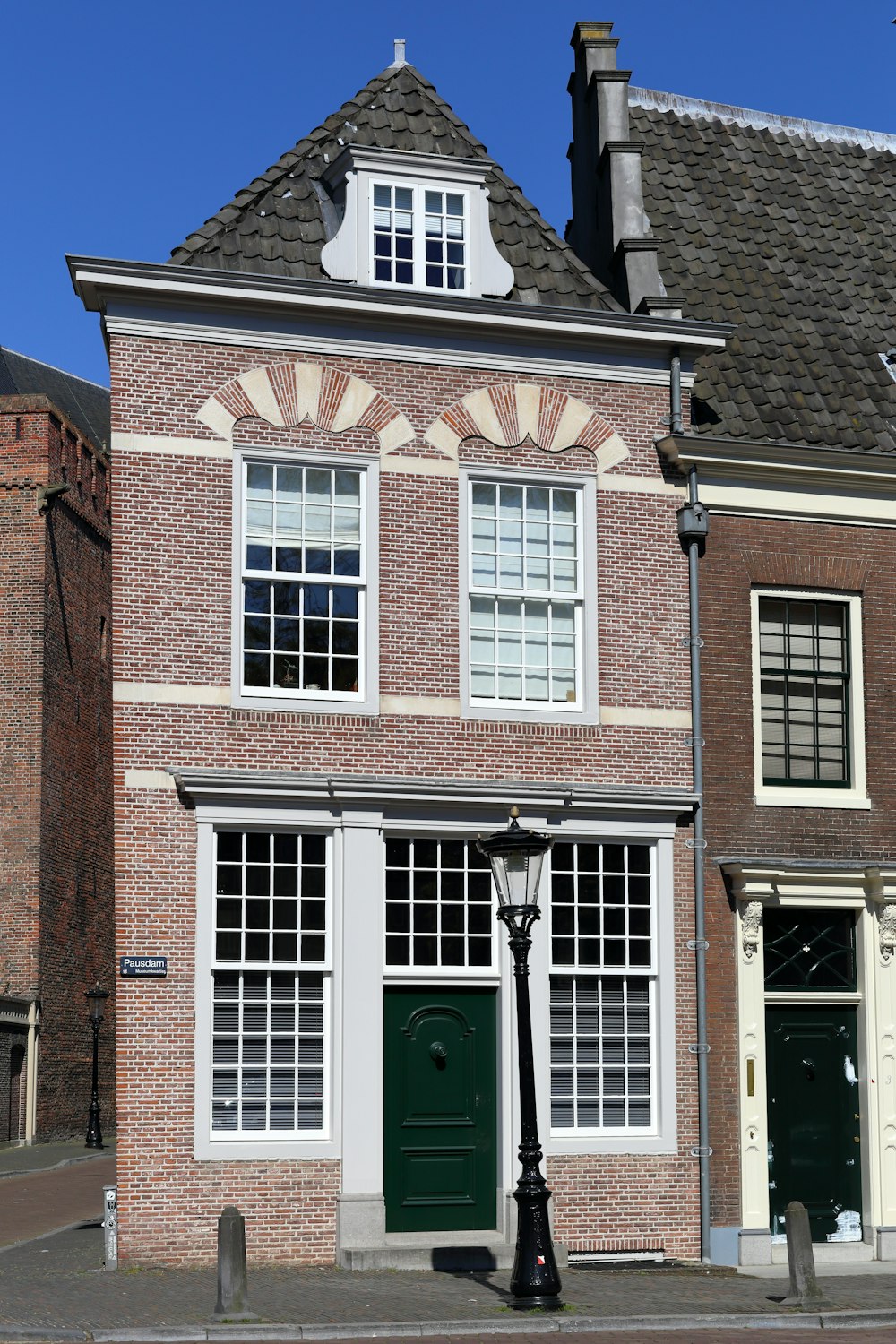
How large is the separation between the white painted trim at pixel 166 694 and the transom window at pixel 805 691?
5.70 m

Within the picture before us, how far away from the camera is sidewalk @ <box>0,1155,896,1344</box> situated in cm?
1260

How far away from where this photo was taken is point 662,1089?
17.3 m

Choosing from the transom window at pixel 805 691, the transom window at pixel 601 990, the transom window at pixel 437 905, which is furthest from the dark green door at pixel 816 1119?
the transom window at pixel 437 905

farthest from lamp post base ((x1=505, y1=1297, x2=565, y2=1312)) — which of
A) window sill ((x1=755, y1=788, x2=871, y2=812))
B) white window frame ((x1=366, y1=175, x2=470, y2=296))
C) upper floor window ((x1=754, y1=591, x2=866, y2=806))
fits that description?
white window frame ((x1=366, y1=175, x2=470, y2=296))

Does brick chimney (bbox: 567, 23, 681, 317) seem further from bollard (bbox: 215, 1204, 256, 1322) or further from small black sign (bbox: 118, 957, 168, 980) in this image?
bollard (bbox: 215, 1204, 256, 1322)

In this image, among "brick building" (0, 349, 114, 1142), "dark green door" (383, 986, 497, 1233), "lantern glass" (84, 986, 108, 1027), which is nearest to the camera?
"dark green door" (383, 986, 497, 1233)

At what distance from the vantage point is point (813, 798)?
18.3 metres

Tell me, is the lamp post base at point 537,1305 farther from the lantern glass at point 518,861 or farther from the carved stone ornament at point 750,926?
the carved stone ornament at point 750,926

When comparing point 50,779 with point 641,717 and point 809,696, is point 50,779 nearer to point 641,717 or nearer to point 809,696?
point 641,717

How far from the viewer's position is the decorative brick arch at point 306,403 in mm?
17000

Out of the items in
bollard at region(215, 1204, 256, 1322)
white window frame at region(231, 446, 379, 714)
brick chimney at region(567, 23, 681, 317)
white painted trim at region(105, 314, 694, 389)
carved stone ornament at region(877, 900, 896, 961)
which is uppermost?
brick chimney at region(567, 23, 681, 317)

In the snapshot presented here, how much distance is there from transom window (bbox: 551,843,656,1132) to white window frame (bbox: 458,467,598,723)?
4.44 feet

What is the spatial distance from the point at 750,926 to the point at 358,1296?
564 centimetres

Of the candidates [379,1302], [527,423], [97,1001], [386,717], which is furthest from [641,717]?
[97,1001]
